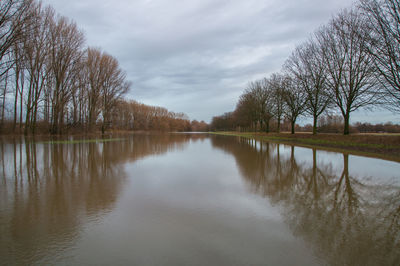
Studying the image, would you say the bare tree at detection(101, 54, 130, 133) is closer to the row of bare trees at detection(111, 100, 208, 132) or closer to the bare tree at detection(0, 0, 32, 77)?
the bare tree at detection(0, 0, 32, 77)

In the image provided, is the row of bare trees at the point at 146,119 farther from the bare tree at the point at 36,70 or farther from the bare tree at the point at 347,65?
the bare tree at the point at 347,65

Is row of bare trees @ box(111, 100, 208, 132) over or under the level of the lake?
over

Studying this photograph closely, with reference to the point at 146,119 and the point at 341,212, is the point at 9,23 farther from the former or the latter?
the point at 146,119

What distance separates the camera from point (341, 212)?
163 inches

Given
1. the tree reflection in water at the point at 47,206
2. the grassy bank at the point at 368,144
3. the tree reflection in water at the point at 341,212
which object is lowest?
the tree reflection in water at the point at 341,212

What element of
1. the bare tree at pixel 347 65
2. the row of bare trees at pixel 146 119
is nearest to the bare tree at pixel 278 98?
the bare tree at pixel 347 65

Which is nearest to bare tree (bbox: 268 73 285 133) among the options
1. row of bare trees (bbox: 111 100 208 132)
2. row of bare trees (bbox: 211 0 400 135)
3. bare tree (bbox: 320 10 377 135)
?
row of bare trees (bbox: 211 0 400 135)

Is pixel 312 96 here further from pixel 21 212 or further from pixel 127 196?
pixel 21 212

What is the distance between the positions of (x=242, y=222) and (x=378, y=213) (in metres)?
2.78

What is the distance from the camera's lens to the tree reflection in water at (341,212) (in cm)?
279

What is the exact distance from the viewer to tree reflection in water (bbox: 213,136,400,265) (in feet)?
9.16

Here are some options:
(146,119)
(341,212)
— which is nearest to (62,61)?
(341,212)

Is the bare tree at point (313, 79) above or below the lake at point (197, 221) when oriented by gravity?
above

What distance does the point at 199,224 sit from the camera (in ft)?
11.6
